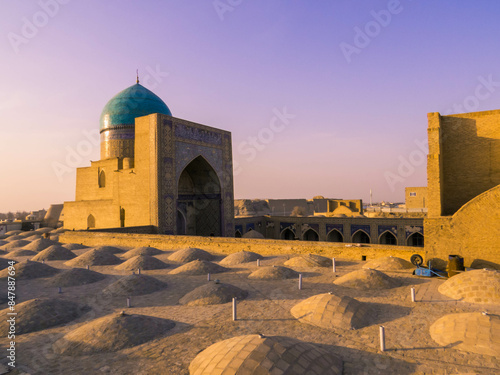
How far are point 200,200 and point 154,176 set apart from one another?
577cm

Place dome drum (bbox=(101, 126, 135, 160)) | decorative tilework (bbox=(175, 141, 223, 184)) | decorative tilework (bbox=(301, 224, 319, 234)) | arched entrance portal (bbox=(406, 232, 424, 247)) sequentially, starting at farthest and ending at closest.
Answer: dome drum (bbox=(101, 126, 135, 160)) → decorative tilework (bbox=(301, 224, 319, 234)) → arched entrance portal (bbox=(406, 232, 424, 247)) → decorative tilework (bbox=(175, 141, 223, 184))

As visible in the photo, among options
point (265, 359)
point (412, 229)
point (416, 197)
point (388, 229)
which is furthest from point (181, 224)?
point (416, 197)

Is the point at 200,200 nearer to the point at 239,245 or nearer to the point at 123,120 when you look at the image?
the point at 123,120

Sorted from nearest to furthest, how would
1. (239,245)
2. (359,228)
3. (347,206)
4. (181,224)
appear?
(239,245), (359,228), (181,224), (347,206)

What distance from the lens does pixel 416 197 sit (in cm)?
3841

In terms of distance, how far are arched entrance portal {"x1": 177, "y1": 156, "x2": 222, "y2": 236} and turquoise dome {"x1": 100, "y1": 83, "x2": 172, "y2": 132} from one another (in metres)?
6.16

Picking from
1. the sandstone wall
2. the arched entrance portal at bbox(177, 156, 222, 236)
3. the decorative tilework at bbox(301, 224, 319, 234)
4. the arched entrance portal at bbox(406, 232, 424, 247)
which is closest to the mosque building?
the arched entrance portal at bbox(177, 156, 222, 236)

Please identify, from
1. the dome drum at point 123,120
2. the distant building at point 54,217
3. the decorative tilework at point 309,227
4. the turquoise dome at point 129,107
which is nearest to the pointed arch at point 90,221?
the dome drum at point 123,120

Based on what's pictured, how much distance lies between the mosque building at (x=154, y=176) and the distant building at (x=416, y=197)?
22968mm

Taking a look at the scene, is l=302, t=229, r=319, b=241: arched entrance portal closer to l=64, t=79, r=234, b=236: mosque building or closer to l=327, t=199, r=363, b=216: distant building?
l=64, t=79, r=234, b=236: mosque building

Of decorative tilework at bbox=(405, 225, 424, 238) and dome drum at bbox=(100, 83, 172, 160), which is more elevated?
dome drum at bbox=(100, 83, 172, 160)

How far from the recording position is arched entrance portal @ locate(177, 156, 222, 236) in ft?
84.2

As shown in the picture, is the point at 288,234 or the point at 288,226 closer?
the point at 288,226

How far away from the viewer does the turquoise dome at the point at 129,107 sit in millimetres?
27734
